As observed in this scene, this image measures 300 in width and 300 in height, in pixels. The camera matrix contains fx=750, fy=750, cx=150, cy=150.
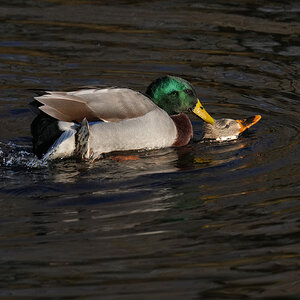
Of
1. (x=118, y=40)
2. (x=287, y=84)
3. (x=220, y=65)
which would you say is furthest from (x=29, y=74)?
(x=287, y=84)

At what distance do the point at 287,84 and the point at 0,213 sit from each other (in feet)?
15.4

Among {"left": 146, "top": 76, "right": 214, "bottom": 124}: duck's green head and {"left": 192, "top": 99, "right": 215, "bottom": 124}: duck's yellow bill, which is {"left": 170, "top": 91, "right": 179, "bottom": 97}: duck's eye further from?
{"left": 192, "top": 99, "right": 215, "bottom": 124}: duck's yellow bill

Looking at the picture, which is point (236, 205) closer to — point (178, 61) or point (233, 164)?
point (233, 164)

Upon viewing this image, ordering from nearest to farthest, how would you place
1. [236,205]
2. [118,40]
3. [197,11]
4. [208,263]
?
1. [208,263]
2. [236,205]
3. [118,40]
4. [197,11]

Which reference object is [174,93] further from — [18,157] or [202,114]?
[18,157]

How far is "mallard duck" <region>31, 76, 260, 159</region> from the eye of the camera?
6.75 m

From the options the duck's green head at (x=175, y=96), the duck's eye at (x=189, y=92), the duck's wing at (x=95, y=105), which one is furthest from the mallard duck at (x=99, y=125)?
the duck's eye at (x=189, y=92)

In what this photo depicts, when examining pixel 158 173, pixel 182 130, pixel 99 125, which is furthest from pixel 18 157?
pixel 182 130

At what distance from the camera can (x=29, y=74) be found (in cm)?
912

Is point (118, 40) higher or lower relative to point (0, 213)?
higher

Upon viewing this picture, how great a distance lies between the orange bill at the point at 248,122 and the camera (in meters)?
7.48

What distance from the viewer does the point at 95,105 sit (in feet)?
22.7

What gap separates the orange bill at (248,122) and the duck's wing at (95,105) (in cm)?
102

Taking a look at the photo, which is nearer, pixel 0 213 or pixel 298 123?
pixel 0 213
